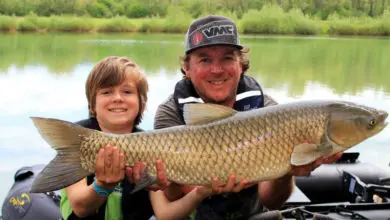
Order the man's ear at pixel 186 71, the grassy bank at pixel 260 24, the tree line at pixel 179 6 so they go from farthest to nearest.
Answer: the tree line at pixel 179 6 < the grassy bank at pixel 260 24 < the man's ear at pixel 186 71

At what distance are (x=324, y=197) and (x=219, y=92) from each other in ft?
5.36

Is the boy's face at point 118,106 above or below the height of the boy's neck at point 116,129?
above

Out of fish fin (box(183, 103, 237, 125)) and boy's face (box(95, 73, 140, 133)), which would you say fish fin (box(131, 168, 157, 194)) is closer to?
fish fin (box(183, 103, 237, 125))

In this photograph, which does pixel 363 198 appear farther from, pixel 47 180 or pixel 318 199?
pixel 47 180

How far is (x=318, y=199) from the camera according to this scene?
11.6 ft

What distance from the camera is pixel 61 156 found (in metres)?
1.86

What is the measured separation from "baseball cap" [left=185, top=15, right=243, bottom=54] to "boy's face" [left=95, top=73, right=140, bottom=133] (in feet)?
1.12

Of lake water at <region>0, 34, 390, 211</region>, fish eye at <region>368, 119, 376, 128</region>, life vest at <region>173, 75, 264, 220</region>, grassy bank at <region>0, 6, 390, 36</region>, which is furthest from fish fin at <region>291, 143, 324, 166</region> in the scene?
grassy bank at <region>0, 6, 390, 36</region>

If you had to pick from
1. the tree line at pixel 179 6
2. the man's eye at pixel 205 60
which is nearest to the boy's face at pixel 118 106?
the man's eye at pixel 205 60

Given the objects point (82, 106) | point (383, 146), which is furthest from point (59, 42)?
point (383, 146)

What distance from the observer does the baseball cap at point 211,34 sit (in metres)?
2.26

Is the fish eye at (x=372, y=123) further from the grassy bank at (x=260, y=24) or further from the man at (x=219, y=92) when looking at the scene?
the grassy bank at (x=260, y=24)

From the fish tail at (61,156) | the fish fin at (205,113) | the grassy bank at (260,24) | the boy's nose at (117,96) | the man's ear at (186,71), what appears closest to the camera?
the fish tail at (61,156)

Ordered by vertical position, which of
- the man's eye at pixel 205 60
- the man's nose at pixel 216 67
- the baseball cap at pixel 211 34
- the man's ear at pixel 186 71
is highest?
the baseball cap at pixel 211 34
